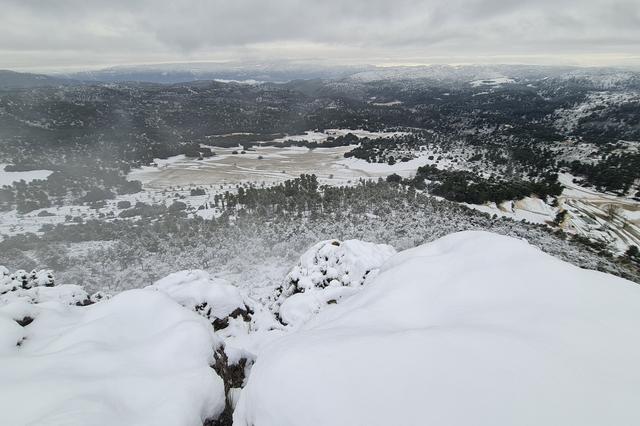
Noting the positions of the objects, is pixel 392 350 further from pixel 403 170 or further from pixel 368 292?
pixel 403 170

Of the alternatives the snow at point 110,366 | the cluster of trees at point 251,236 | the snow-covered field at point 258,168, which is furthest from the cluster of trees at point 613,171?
the snow at point 110,366

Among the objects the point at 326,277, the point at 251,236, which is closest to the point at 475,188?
the point at 251,236

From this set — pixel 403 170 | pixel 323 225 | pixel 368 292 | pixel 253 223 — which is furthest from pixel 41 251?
pixel 403 170

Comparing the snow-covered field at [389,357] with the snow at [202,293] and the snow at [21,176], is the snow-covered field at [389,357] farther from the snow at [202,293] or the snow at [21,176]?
the snow at [21,176]

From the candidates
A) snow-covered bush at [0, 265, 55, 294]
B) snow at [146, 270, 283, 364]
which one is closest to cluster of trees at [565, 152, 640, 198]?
snow at [146, 270, 283, 364]

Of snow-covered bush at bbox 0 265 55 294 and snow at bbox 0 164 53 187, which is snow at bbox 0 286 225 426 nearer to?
snow-covered bush at bbox 0 265 55 294

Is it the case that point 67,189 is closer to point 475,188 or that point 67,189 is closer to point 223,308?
point 223,308
